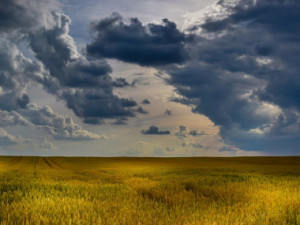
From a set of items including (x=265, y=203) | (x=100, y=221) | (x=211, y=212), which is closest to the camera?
(x=100, y=221)

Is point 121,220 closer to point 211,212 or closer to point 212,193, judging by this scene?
point 211,212

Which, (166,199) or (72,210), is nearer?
(72,210)

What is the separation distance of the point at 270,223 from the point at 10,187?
10.0m

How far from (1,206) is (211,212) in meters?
5.73

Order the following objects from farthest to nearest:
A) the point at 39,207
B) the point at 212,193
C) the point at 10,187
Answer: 1. the point at 10,187
2. the point at 212,193
3. the point at 39,207

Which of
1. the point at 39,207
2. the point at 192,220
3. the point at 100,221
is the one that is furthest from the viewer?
the point at 39,207

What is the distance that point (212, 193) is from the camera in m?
10.3

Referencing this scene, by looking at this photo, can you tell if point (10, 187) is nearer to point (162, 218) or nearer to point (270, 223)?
point (162, 218)

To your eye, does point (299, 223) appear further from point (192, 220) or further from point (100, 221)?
point (100, 221)

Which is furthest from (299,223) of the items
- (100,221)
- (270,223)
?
(100,221)

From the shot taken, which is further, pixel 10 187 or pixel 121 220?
Result: pixel 10 187

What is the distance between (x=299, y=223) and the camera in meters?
6.28

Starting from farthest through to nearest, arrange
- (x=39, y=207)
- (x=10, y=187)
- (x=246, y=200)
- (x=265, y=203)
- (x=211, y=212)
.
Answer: (x=10, y=187) < (x=246, y=200) < (x=265, y=203) < (x=39, y=207) < (x=211, y=212)

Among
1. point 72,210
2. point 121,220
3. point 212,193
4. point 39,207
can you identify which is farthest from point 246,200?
point 39,207
